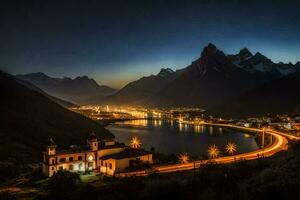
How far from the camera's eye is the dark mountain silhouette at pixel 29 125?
51.0 metres

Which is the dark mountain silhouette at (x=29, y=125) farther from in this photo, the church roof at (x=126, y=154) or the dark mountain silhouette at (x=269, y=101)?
the dark mountain silhouette at (x=269, y=101)

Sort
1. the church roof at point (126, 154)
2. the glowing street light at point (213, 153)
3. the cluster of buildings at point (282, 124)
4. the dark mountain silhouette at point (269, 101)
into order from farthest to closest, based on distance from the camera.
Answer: the dark mountain silhouette at point (269, 101) → the cluster of buildings at point (282, 124) → the glowing street light at point (213, 153) → the church roof at point (126, 154)

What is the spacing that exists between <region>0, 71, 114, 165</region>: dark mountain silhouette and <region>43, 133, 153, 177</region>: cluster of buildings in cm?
1093

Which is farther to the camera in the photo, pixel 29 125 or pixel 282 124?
pixel 282 124

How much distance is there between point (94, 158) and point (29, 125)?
103 ft

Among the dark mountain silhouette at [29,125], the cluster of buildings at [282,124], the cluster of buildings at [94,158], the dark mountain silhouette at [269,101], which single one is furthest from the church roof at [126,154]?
the dark mountain silhouette at [269,101]

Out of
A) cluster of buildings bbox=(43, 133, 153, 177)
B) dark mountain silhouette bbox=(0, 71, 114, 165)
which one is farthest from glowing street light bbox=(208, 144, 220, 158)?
dark mountain silhouette bbox=(0, 71, 114, 165)

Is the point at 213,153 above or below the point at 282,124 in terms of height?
below

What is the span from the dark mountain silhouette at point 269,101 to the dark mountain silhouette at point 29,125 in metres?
79.8

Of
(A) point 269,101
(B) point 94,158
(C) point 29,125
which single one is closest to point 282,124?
(A) point 269,101

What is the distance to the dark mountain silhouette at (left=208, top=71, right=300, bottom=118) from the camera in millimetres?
135450

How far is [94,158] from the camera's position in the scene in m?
37.9

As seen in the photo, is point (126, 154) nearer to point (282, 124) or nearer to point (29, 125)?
point (29, 125)

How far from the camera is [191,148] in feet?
210
